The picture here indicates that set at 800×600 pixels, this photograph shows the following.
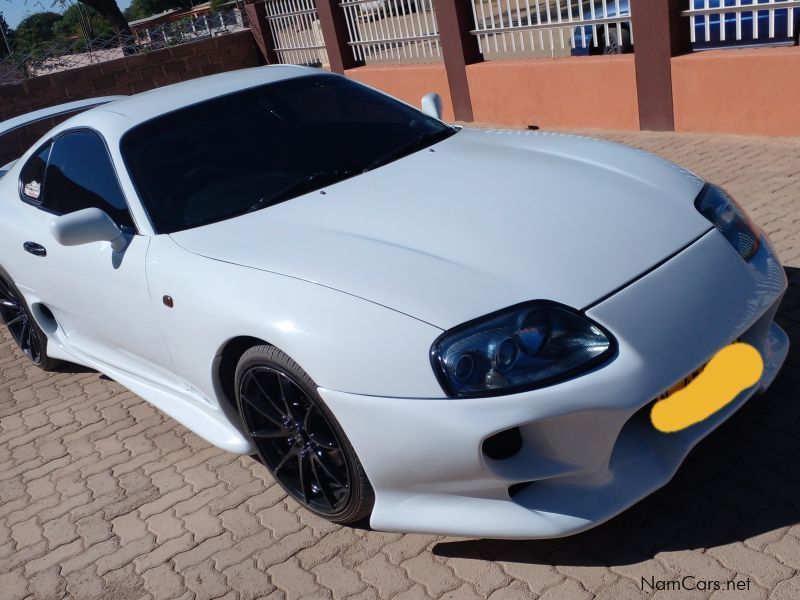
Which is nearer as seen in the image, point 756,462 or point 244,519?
point 756,462

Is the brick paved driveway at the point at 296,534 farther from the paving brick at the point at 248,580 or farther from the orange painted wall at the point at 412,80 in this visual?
the orange painted wall at the point at 412,80

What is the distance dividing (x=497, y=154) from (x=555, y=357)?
4.64 feet

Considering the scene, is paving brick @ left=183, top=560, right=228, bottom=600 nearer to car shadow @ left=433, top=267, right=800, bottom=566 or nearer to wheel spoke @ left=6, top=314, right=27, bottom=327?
car shadow @ left=433, top=267, right=800, bottom=566

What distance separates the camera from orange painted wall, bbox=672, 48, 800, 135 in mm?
6523

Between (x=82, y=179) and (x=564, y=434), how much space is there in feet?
8.88

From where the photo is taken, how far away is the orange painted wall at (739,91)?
6.52 m

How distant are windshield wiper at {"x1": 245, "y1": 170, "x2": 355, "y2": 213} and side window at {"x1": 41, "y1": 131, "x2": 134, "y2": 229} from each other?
58 centimetres

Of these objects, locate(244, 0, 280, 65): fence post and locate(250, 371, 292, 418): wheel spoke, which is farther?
locate(244, 0, 280, 65): fence post


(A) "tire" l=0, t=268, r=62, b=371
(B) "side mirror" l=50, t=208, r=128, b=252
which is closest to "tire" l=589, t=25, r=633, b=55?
(A) "tire" l=0, t=268, r=62, b=371

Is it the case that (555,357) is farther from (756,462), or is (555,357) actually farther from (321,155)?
(321,155)

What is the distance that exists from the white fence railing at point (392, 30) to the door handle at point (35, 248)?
650 cm

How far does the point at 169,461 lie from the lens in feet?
13.1

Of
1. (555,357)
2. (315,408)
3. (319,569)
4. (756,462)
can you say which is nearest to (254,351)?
(315,408)

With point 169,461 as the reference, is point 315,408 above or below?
above
